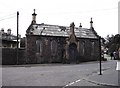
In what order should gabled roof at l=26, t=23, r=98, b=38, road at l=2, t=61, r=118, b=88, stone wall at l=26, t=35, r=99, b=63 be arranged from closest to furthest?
road at l=2, t=61, r=118, b=88, stone wall at l=26, t=35, r=99, b=63, gabled roof at l=26, t=23, r=98, b=38

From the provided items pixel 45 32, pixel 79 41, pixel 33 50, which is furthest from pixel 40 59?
pixel 79 41

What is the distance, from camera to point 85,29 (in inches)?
2200

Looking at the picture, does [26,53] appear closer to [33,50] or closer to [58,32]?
[33,50]

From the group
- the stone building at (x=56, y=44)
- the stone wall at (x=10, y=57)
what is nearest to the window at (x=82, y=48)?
the stone building at (x=56, y=44)

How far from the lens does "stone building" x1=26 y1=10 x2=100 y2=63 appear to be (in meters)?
46.3

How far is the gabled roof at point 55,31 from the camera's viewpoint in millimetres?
47787

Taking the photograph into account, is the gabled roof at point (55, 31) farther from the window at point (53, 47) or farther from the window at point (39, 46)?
the window at point (39, 46)

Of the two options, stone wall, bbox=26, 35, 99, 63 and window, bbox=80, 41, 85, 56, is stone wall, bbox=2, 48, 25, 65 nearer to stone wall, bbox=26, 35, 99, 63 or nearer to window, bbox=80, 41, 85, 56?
stone wall, bbox=26, 35, 99, 63

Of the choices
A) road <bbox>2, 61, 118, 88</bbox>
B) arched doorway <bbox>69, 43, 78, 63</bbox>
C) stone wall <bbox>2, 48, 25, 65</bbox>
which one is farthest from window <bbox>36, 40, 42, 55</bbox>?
road <bbox>2, 61, 118, 88</bbox>

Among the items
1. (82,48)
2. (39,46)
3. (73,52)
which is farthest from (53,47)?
(82,48)

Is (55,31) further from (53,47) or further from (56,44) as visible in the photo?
(53,47)

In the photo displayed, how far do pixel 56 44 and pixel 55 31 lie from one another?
2.87 metres

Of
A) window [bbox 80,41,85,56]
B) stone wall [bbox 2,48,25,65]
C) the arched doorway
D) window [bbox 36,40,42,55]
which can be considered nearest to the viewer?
stone wall [bbox 2,48,25,65]

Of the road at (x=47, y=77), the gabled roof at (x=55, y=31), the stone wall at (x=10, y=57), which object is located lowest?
the road at (x=47, y=77)
